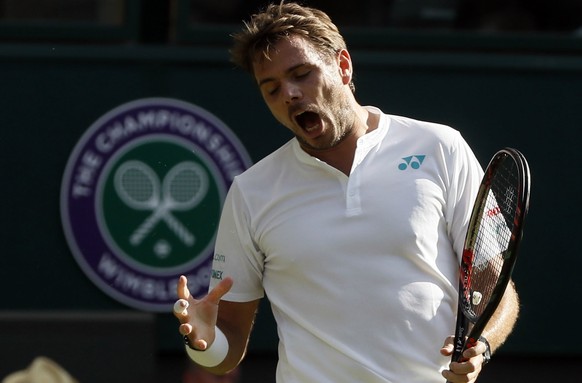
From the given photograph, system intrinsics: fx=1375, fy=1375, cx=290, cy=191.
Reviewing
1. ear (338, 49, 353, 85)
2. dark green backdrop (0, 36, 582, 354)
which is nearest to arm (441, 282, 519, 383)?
ear (338, 49, 353, 85)

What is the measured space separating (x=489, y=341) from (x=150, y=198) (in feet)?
8.45

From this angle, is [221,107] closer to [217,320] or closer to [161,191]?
[161,191]

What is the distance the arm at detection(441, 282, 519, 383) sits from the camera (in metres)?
3.27

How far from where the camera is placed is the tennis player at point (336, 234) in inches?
136

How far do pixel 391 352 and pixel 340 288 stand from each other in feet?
0.67

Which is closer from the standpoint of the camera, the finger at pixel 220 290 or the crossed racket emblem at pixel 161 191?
the finger at pixel 220 290

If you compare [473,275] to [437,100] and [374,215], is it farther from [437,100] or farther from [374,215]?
[437,100]

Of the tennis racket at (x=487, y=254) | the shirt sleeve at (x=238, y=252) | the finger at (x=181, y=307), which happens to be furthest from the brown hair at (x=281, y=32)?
the finger at (x=181, y=307)

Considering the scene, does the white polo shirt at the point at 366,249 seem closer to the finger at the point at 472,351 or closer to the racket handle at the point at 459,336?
the racket handle at the point at 459,336

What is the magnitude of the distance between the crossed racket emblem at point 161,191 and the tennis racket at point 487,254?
229cm

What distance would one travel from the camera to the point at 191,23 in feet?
19.1

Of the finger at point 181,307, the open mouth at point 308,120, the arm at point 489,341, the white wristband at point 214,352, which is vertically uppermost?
the open mouth at point 308,120

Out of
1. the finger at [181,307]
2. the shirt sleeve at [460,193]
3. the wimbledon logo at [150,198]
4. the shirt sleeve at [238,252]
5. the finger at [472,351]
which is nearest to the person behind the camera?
the finger at [472,351]

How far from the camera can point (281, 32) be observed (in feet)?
11.9
